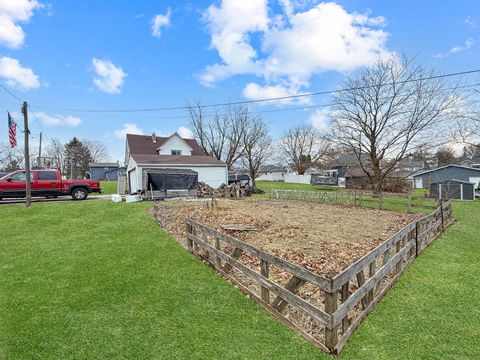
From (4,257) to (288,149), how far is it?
166ft

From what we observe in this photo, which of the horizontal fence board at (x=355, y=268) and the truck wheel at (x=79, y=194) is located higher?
the truck wheel at (x=79, y=194)

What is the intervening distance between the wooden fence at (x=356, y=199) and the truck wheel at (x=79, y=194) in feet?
46.4

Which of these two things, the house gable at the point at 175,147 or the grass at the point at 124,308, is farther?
the house gable at the point at 175,147

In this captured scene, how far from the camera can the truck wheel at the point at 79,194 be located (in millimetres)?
17669

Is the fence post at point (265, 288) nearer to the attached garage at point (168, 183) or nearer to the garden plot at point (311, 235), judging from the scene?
the garden plot at point (311, 235)

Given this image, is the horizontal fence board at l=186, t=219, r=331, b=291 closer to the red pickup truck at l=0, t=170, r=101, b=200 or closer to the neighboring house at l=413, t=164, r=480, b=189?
the red pickup truck at l=0, t=170, r=101, b=200

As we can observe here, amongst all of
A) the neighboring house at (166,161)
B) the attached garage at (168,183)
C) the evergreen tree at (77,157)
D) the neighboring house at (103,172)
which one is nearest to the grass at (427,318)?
the attached garage at (168,183)

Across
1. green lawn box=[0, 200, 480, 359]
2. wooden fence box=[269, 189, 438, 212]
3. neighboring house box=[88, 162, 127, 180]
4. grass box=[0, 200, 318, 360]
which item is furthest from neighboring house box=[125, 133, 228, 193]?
neighboring house box=[88, 162, 127, 180]

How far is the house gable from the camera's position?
31.6m

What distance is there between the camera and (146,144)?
31.7m

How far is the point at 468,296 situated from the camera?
4867mm

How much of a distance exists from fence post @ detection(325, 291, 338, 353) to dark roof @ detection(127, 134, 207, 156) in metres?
28.8

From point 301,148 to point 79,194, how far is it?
42.7 m

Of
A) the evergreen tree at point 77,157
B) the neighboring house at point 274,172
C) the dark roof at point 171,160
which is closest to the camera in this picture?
the dark roof at point 171,160
